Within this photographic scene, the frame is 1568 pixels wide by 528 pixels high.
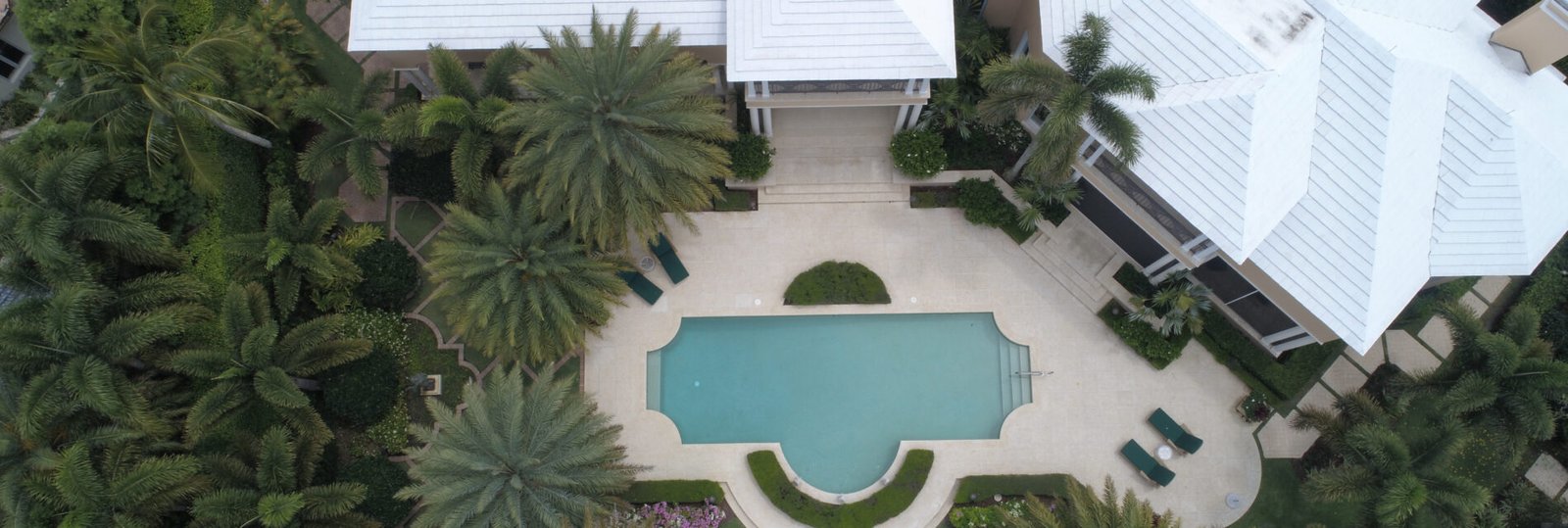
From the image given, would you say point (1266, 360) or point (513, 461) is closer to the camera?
point (513, 461)

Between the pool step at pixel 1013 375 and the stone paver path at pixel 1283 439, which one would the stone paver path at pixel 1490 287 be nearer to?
the stone paver path at pixel 1283 439

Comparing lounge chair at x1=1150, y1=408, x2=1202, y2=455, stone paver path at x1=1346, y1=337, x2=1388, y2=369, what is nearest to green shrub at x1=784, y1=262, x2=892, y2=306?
lounge chair at x1=1150, y1=408, x2=1202, y2=455

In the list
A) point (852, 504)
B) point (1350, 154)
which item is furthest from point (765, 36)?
point (1350, 154)

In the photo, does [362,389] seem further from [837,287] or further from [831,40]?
[831,40]

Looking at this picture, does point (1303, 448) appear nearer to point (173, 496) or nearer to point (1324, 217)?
point (1324, 217)

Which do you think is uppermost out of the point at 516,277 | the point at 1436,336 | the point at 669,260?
the point at 516,277

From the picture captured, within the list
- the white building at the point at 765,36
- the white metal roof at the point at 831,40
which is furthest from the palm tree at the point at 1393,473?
the white metal roof at the point at 831,40
